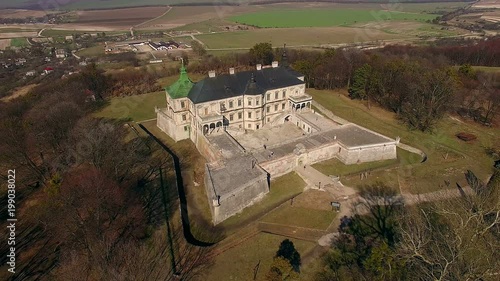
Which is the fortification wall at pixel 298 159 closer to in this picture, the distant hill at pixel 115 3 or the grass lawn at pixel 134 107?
the grass lawn at pixel 134 107

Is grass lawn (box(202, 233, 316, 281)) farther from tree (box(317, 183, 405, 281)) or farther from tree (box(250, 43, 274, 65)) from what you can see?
tree (box(250, 43, 274, 65))

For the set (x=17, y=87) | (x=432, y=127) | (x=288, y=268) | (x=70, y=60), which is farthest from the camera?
(x=70, y=60)

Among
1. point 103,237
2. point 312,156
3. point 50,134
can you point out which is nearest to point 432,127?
point 312,156

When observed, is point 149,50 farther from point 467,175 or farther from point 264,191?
point 467,175

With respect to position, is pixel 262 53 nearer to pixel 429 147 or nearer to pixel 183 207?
pixel 429 147

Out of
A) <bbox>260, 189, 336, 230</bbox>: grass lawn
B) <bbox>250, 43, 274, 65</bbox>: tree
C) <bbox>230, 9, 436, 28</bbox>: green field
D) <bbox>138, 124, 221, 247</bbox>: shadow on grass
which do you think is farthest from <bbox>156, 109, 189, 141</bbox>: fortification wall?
<bbox>230, 9, 436, 28</bbox>: green field

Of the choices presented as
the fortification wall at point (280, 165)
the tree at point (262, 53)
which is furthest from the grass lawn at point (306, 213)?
the tree at point (262, 53)
